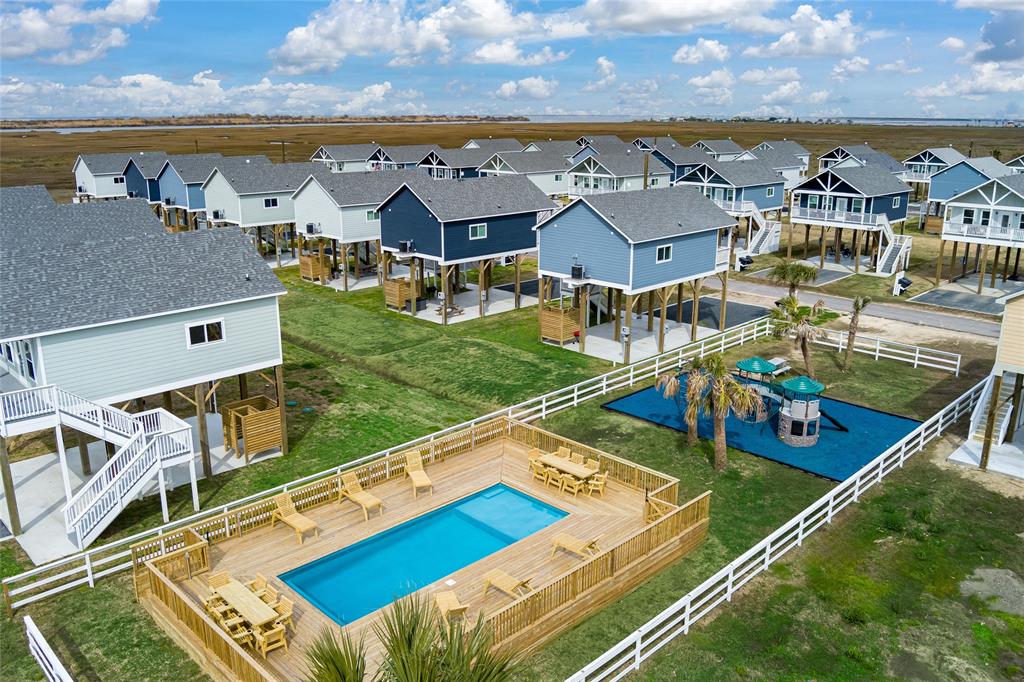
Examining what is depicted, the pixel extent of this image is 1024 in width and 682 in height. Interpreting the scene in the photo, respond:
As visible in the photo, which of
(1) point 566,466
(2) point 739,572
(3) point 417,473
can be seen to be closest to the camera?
(2) point 739,572

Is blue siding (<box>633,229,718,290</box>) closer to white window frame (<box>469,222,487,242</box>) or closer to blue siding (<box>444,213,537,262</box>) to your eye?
blue siding (<box>444,213,537,262</box>)

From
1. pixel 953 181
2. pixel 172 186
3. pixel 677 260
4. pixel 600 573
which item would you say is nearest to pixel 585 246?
Result: pixel 677 260

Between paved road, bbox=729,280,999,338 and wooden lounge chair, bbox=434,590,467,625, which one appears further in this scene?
paved road, bbox=729,280,999,338

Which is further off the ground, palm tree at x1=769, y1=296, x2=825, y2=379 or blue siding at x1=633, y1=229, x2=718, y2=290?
blue siding at x1=633, y1=229, x2=718, y2=290

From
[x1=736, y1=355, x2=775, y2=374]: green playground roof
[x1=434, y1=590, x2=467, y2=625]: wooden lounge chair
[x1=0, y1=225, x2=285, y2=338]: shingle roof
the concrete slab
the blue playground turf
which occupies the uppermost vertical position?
[x1=0, y1=225, x2=285, y2=338]: shingle roof

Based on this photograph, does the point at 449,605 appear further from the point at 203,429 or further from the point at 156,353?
the point at 156,353

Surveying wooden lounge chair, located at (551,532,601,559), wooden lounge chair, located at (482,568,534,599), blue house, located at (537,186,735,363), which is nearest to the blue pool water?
wooden lounge chair, located at (482,568,534,599)

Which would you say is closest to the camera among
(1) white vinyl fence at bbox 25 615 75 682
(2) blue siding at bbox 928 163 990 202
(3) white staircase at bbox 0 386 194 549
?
(1) white vinyl fence at bbox 25 615 75 682
